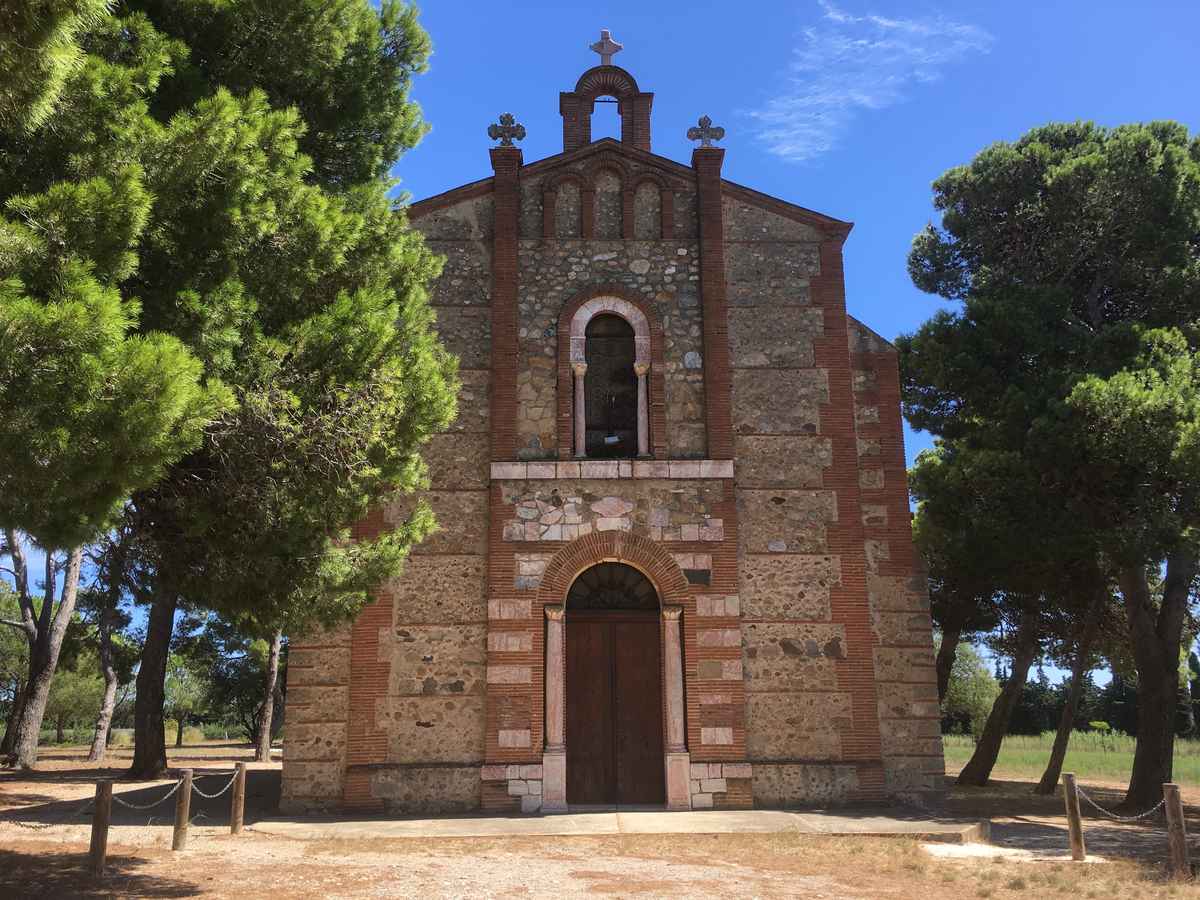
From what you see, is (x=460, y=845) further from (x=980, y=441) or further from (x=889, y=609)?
(x=980, y=441)

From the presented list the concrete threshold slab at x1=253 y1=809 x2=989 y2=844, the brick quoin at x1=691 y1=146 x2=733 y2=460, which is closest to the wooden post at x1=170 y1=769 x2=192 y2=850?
the concrete threshold slab at x1=253 y1=809 x2=989 y2=844

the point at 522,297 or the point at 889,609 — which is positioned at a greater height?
the point at 522,297

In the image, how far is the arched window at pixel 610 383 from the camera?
49.0 ft

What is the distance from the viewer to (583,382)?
14.9 m

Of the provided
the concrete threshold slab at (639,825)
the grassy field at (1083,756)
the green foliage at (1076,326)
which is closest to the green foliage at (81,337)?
the concrete threshold slab at (639,825)

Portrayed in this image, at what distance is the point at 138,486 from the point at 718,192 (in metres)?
11.4

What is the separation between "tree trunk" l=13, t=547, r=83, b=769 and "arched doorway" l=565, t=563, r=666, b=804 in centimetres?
1310

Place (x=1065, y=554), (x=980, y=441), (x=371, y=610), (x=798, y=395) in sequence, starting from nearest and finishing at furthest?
(x=371, y=610) → (x=798, y=395) → (x=1065, y=554) → (x=980, y=441)

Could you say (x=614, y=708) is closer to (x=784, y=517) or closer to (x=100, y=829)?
(x=784, y=517)

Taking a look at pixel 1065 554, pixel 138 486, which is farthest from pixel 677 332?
pixel 138 486

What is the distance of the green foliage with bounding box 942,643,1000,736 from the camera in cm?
4006

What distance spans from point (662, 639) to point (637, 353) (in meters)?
4.29

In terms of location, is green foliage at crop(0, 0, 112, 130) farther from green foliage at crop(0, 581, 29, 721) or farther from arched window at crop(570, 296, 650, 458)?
green foliage at crop(0, 581, 29, 721)

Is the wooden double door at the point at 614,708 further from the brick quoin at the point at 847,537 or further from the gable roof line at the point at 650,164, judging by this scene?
the gable roof line at the point at 650,164
